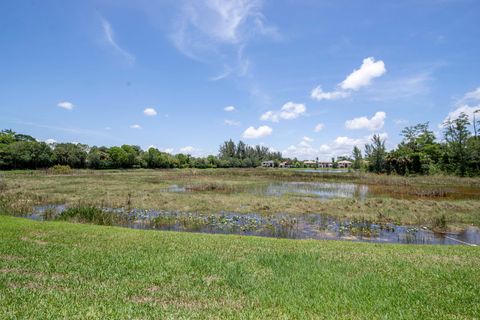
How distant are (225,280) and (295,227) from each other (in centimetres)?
1086

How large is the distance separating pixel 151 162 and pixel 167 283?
10284cm

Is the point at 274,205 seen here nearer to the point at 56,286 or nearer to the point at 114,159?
the point at 56,286

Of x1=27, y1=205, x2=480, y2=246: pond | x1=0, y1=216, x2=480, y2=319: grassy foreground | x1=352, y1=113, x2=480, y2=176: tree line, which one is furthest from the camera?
x1=352, y1=113, x2=480, y2=176: tree line

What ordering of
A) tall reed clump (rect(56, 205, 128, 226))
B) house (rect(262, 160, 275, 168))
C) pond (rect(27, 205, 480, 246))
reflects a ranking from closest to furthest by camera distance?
1. pond (rect(27, 205, 480, 246))
2. tall reed clump (rect(56, 205, 128, 226))
3. house (rect(262, 160, 275, 168))

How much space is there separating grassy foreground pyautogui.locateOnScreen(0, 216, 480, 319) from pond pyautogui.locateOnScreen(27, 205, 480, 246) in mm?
5231

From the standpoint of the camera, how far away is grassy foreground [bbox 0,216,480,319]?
201 inches

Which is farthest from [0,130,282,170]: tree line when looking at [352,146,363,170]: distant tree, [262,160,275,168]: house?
[352,146,363,170]: distant tree

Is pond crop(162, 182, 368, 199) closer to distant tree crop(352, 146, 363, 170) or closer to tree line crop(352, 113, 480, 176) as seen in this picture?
tree line crop(352, 113, 480, 176)

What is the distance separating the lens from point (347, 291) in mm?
6062

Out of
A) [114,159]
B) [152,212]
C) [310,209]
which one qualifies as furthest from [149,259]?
[114,159]

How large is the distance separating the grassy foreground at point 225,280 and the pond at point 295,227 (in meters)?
5.23

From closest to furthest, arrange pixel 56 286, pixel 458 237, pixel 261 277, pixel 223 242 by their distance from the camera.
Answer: pixel 56 286
pixel 261 277
pixel 223 242
pixel 458 237

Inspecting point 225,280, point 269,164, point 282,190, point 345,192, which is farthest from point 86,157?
point 269,164

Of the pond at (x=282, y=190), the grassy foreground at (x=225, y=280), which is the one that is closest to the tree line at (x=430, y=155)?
the pond at (x=282, y=190)
